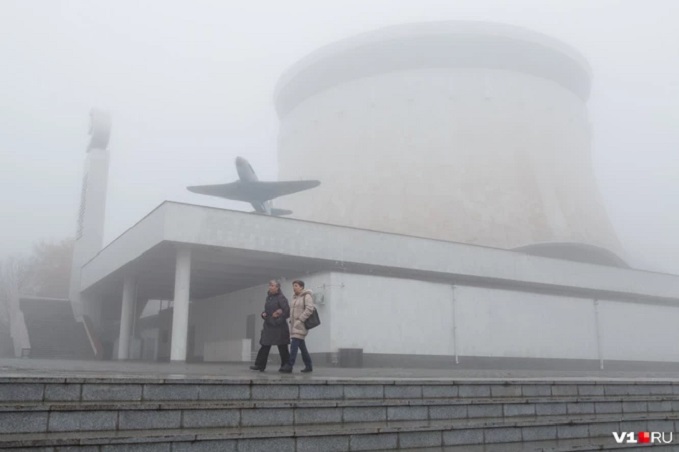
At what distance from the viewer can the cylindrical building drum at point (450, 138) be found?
27.8 m

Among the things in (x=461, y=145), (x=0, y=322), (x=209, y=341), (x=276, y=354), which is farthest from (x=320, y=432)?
(x=0, y=322)

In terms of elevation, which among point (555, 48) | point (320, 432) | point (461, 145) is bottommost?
point (320, 432)

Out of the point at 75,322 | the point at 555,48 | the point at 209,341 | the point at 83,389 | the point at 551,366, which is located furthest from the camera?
the point at 555,48

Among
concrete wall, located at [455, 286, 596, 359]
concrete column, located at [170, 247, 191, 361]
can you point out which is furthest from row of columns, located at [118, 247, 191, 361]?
concrete wall, located at [455, 286, 596, 359]

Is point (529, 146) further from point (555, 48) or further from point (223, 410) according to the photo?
point (223, 410)

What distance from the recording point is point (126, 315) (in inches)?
876

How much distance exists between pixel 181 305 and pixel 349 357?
15.9 feet

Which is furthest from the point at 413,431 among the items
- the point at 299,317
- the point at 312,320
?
the point at 299,317

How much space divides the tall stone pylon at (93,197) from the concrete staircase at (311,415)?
23.7m

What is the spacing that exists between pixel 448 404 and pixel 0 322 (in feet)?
158

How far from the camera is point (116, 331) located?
103ft

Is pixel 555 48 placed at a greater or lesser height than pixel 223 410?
greater

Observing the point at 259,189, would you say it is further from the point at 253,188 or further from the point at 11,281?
the point at 11,281

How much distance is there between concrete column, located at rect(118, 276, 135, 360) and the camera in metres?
22.0
